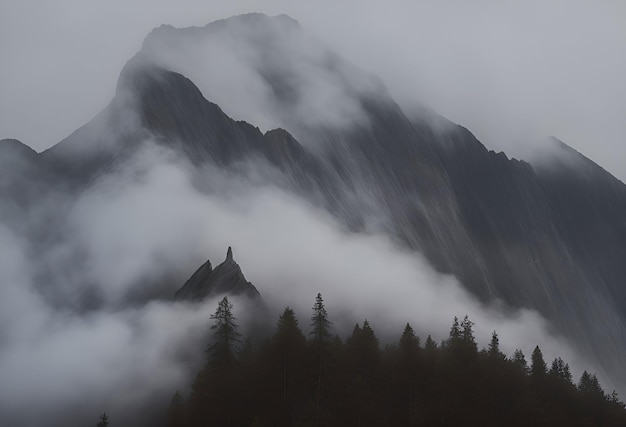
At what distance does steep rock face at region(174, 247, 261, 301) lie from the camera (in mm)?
103438

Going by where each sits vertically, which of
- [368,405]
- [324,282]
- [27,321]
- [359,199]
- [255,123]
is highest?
[255,123]

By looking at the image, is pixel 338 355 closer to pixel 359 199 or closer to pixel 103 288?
pixel 103 288

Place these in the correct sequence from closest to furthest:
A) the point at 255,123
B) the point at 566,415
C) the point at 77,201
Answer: the point at 566,415 → the point at 77,201 → the point at 255,123

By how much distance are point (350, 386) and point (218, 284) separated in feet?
138

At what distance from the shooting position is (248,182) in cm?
15738

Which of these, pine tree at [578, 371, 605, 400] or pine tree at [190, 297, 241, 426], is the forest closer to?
pine tree at [190, 297, 241, 426]

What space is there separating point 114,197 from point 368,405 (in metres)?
80.1

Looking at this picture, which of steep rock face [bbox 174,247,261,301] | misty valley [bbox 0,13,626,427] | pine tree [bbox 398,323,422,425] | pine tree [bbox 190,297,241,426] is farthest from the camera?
steep rock face [bbox 174,247,261,301]

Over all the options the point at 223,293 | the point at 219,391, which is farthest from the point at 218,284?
the point at 219,391

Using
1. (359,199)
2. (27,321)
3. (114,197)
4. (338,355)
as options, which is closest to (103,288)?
(27,321)

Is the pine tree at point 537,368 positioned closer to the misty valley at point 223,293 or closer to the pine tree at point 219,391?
the misty valley at point 223,293

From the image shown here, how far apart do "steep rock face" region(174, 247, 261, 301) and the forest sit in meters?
33.6

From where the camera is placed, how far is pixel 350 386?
213 feet

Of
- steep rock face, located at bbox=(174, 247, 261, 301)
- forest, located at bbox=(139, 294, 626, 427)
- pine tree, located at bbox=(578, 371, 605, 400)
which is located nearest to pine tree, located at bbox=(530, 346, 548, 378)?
pine tree, located at bbox=(578, 371, 605, 400)
